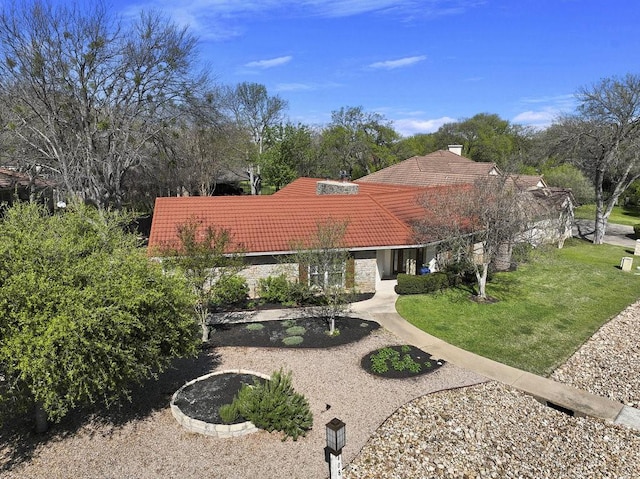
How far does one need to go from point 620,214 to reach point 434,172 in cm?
2902

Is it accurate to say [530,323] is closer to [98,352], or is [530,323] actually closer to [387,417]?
[387,417]

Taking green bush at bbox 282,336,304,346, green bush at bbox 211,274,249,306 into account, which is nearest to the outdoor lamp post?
green bush at bbox 282,336,304,346

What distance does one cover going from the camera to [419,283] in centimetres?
1880

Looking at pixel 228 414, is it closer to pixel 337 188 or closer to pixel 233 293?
pixel 233 293

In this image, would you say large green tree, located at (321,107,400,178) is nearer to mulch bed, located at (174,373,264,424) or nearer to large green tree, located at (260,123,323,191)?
large green tree, located at (260,123,323,191)

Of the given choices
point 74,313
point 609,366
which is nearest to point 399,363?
point 609,366

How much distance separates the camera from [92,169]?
81.1ft

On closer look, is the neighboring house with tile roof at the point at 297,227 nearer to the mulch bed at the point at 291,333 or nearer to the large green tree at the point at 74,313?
the mulch bed at the point at 291,333

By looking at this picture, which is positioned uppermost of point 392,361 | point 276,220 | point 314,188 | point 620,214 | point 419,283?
point 314,188

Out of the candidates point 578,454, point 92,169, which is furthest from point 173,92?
point 578,454

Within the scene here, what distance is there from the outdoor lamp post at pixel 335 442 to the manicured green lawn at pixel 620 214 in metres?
44.2

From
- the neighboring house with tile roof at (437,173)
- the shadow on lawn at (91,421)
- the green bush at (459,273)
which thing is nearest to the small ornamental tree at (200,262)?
the shadow on lawn at (91,421)

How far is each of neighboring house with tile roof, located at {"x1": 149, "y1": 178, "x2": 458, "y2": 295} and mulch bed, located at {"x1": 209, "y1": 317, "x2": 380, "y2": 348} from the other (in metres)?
2.59

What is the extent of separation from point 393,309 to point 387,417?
743 centimetres
